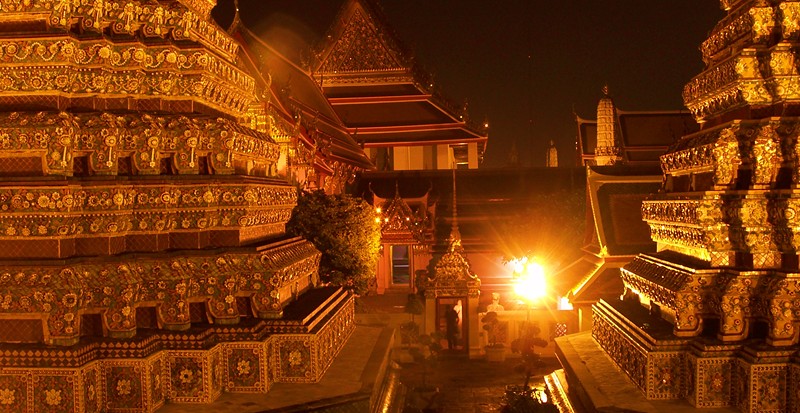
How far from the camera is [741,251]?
6289 millimetres

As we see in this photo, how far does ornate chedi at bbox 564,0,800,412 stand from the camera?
5953mm

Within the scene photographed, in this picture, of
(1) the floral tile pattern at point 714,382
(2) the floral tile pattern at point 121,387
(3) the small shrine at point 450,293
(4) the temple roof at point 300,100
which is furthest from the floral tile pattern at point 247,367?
(3) the small shrine at point 450,293

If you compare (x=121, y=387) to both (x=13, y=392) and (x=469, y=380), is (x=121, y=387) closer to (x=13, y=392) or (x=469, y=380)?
(x=13, y=392)

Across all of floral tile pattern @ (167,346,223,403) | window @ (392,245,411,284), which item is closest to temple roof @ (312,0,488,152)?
window @ (392,245,411,284)

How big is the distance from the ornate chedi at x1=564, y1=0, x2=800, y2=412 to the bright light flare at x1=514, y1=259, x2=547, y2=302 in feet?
28.9

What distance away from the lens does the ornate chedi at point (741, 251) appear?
5953 millimetres

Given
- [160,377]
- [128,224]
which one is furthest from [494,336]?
[128,224]

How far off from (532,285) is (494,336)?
2.00 m

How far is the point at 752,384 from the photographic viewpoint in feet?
19.1

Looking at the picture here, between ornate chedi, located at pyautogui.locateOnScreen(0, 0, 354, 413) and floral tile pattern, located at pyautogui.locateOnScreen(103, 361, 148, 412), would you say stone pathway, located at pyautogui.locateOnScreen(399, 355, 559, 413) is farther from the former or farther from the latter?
floral tile pattern, located at pyautogui.locateOnScreen(103, 361, 148, 412)

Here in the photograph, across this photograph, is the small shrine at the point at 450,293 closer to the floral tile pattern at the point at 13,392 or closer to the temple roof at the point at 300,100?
the temple roof at the point at 300,100

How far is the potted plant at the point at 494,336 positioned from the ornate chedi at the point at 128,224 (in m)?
7.58

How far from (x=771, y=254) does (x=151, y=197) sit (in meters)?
5.14

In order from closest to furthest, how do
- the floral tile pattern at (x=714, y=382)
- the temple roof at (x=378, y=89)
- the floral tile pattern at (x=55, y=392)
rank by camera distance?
the floral tile pattern at (x=55, y=392)
the floral tile pattern at (x=714, y=382)
the temple roof at (x=378, y=89)
